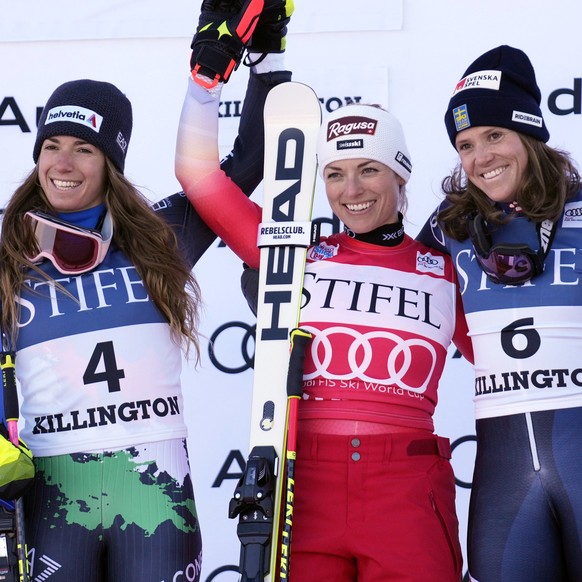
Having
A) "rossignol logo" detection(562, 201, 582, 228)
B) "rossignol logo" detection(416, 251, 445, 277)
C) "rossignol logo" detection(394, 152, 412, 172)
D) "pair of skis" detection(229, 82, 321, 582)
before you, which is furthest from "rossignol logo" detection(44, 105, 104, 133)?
"rossignol logo" detection(562, 201, 582, 228)

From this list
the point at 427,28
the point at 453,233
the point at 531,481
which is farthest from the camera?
the point at 427,28

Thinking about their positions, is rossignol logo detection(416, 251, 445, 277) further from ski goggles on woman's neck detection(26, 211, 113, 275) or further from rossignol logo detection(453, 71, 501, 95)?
ski goggles on woman's neck detection(26, 211, 113, 275)

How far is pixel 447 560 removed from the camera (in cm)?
261

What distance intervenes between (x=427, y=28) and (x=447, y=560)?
1.92 meters

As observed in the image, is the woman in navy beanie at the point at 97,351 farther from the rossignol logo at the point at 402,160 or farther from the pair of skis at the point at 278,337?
the rossignol logo at the point at 402,160

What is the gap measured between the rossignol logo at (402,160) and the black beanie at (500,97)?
0.13 metres

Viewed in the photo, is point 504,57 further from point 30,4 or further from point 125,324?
point 30,4

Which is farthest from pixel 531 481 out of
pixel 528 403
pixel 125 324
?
pixel 125 324

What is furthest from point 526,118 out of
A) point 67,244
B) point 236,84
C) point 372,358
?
point 236,84

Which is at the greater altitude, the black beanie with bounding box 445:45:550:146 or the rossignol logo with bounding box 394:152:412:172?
the black beanie with bounding box 445:45:550:146

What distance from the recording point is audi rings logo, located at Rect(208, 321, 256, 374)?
392cm

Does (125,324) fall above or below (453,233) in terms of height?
below

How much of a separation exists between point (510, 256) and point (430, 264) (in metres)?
0.26

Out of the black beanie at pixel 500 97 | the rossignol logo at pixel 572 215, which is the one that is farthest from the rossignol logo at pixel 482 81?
the rossignol logo at pixel 572 215
